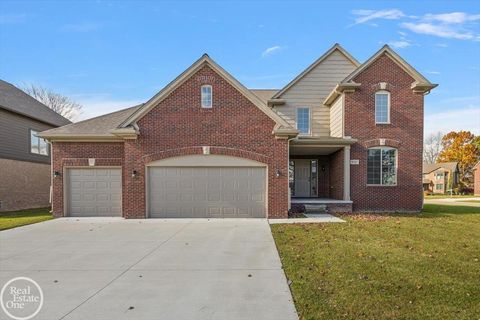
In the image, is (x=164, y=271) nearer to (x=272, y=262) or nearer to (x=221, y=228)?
(x=272, y=262)

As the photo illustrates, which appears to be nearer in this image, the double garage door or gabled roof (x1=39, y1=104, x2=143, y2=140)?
the double garage door

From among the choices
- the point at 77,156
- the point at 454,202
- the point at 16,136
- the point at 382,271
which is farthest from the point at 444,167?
the point at 16,136

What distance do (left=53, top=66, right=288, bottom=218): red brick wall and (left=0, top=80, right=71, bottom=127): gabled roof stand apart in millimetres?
10778

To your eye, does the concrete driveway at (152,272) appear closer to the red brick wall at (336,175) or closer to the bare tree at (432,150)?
the red brick wall at (336,175)

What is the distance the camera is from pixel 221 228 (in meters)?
11.3

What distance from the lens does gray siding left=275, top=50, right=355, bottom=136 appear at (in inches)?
710

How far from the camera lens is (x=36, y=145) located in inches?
862

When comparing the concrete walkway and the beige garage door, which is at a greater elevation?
the beige garage door

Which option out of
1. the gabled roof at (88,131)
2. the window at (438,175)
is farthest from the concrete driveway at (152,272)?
the window at (438,175)

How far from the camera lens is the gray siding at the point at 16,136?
18880mm

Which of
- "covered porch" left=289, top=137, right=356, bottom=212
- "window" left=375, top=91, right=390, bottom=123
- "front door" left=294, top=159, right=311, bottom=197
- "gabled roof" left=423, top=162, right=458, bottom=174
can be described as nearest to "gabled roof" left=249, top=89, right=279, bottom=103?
"covered porch" left=289, top=137, right=356, bottom=212

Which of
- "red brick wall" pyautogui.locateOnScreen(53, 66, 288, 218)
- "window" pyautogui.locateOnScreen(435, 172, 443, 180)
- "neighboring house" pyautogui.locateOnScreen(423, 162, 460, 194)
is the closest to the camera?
"red brick wall" pyautogui.locateOnScreen(53, 66, 288, 218)

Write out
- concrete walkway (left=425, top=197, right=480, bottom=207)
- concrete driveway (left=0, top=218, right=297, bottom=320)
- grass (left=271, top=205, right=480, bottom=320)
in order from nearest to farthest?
grass (left=271, top=205, right=480, bottom=320) → concrete driveway (left=0, top=218, right=297, bottom=320) → concrete walkway (left=425, top=197, right=480, bottom=207)

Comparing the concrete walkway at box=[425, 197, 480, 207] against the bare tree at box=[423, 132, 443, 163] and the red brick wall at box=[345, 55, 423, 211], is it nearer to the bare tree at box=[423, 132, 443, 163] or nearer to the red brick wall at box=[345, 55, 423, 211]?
the red brick wall at box=[345, 55, 423, 211]
